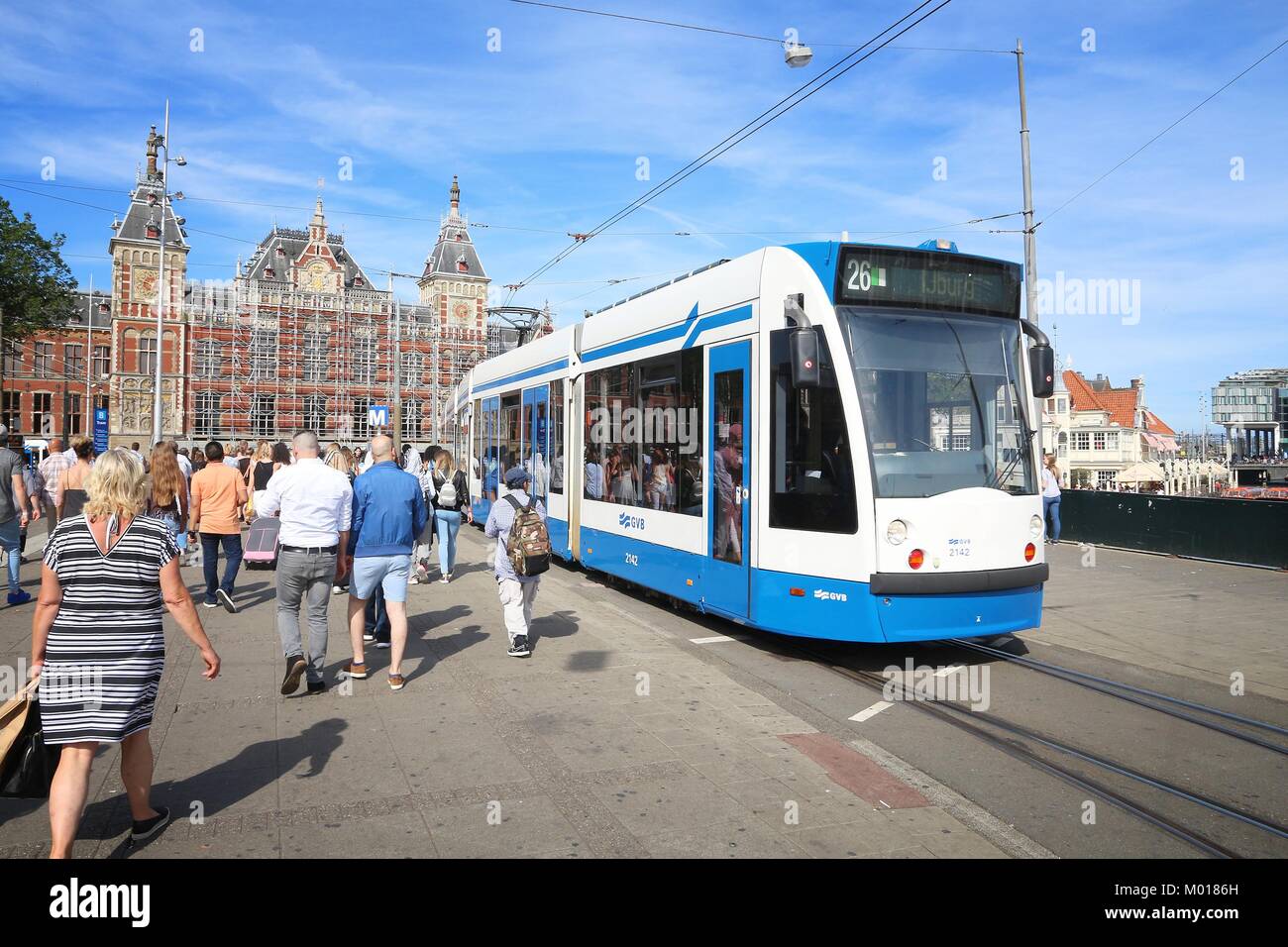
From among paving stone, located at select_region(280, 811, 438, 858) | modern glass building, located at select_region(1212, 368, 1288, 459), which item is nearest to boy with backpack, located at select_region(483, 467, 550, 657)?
paving stone, located at select_region(280, 811, 438, 858)

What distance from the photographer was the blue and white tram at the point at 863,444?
742cm

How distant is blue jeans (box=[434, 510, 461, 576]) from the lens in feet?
41.0

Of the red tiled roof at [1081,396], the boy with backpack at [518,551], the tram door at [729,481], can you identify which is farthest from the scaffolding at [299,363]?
the boy with backpack at [518,551]

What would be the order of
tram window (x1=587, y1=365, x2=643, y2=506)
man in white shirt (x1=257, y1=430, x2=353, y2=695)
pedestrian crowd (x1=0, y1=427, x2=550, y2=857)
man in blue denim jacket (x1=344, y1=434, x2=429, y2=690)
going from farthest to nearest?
tram window (x1=587, y1=365, x2=643, y2=506) → man in blue denim jacket (x1=344, y1=434, x2=429, y2=690) → man in white shirt (x1=257, y1=430, x2=353, y2=695) → pedestrian crowd (x1=0, y1=427, x2=550, y2=857)

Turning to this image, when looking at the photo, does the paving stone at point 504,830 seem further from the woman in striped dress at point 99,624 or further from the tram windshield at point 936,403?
the tram windshield at point 936,403

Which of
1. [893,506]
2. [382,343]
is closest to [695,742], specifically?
[893,506]

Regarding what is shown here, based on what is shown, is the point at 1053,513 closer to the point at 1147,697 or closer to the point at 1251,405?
the point at 1147,697

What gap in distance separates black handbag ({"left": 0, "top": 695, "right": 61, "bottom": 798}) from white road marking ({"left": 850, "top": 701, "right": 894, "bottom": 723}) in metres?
4.71

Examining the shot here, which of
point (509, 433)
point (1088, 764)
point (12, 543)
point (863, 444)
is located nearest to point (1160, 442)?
point (509, 433)

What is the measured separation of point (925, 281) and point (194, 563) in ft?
39.4
